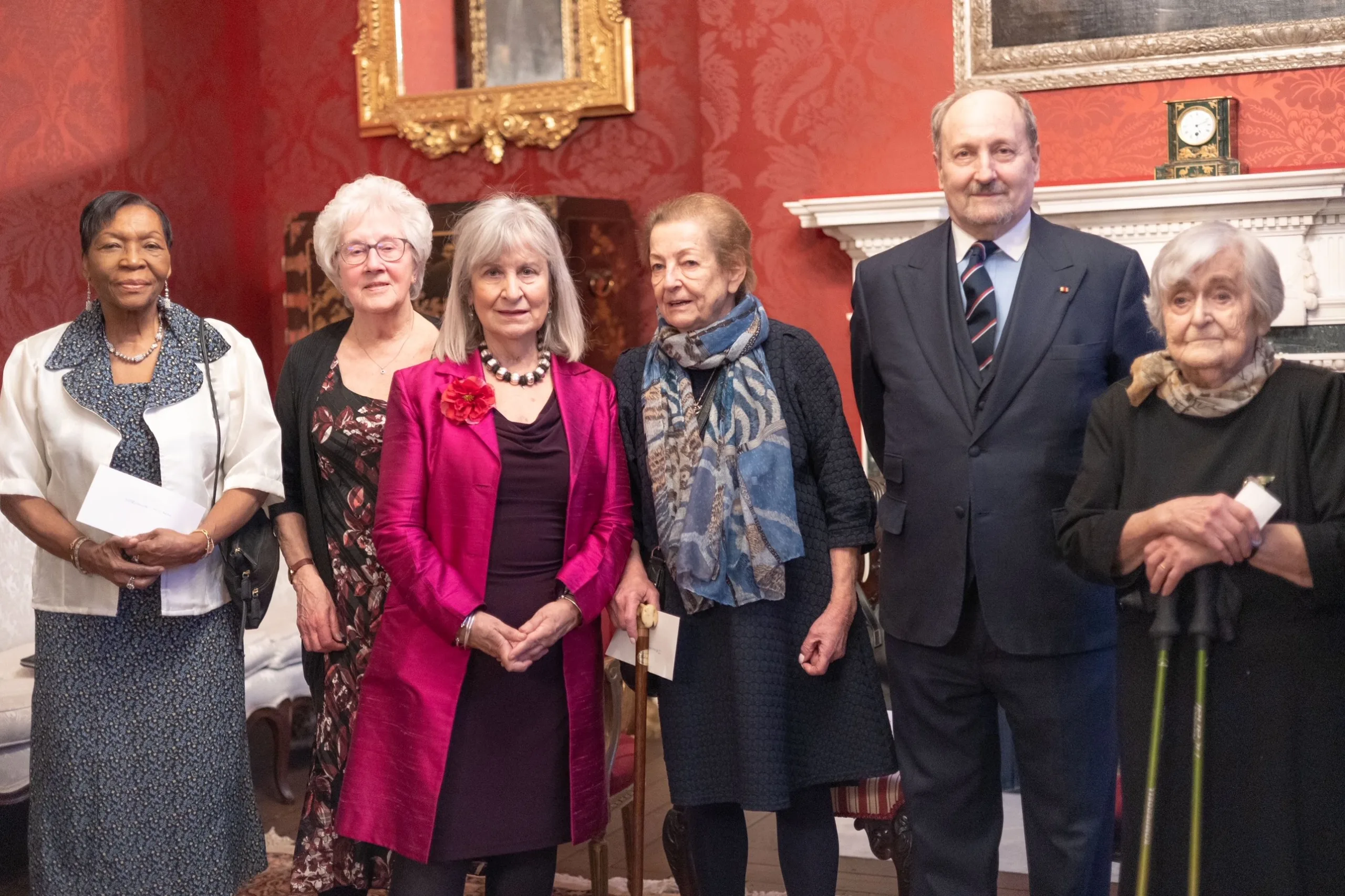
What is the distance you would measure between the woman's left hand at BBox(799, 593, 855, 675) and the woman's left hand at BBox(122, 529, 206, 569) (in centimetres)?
109

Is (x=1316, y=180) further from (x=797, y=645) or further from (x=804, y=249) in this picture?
(x=797, y=645)

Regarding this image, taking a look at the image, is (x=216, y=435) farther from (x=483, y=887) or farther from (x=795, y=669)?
(x=483, y=887)

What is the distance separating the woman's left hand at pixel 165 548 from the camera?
2.41m

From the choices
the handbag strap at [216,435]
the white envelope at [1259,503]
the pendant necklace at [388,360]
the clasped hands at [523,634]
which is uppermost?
the pendant necklace at [388,360]

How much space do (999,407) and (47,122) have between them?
361cm

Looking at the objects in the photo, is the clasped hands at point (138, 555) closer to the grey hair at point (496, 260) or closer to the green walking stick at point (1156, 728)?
the grey hair at point (496, 260)

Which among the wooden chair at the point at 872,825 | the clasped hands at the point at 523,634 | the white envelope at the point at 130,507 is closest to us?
the clasped hands at the point at 523,634

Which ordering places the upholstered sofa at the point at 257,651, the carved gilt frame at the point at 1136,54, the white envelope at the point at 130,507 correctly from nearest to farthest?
the white envelope at the point at 130,507 < the upholstered sofa at the point at 257,651 < the carved gilt frame at the point at 1136,54

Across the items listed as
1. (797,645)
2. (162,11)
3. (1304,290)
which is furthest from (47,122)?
(1304,290)

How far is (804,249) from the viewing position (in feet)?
15.7

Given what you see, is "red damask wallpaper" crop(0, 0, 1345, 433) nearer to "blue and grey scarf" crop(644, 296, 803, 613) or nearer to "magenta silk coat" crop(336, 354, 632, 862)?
"blue and grey scarf" crop(644, 296, 803, 613)

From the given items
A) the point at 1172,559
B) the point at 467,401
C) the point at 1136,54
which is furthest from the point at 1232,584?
the point at 1136,54

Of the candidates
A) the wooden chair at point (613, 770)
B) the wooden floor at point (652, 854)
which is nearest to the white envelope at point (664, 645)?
the wooden chair at point (613, 770)

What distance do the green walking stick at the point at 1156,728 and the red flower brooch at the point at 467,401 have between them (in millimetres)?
1121
